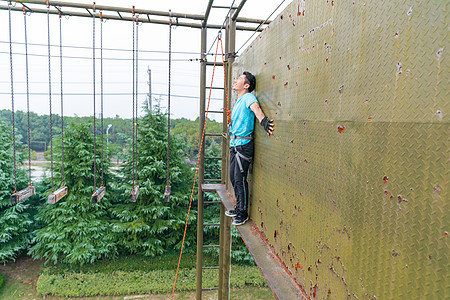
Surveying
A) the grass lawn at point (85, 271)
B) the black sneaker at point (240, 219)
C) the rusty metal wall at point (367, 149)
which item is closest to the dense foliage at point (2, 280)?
the grass lawn at point (85, 271)

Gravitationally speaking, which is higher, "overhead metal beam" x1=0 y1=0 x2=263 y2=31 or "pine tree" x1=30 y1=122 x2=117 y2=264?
"overhead metal beam" x1=0 y1=0 x2=263 y2=31

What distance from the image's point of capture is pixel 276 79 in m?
2.52

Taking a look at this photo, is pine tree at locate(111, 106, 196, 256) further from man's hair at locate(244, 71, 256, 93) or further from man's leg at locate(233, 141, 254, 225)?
man's hair at locate(244, 71, 256, 93)

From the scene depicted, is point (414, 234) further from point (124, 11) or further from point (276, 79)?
point (124, 11)

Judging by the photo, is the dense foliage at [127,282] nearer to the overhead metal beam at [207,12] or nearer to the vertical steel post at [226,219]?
the vertical steel post at [226,219]

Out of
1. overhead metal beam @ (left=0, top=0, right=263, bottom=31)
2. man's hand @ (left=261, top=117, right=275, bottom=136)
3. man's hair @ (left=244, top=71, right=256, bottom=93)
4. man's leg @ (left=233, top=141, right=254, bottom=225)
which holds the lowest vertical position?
man's leg @ (left=233, top=141, right=254, bottom=225)

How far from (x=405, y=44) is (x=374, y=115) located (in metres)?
0.28

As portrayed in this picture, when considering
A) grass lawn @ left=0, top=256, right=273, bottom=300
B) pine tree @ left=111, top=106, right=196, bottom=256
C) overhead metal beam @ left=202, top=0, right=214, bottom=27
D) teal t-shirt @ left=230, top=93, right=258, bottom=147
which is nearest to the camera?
teal t-shirt @ left=230, top=93, right=258, bottom=147

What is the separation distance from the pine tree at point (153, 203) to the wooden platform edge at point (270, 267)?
771 cm

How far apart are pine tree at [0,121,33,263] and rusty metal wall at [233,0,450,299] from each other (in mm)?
10423

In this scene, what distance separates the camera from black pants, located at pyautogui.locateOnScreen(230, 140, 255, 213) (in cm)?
319

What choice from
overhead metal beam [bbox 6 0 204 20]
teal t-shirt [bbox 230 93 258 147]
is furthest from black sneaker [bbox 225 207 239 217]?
overhead metal beam [bbox 6 0 204 20]

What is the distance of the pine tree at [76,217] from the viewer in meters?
9.91

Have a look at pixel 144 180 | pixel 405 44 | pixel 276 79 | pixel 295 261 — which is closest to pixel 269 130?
pixel 276 79
